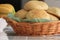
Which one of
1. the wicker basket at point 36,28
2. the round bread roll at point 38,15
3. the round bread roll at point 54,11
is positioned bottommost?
the wicker basket at point 36,28

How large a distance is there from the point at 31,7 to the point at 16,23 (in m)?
0.10

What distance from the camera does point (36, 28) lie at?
64cm

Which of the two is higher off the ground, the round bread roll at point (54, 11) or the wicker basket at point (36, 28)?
the round bread roll at point (54, 11)

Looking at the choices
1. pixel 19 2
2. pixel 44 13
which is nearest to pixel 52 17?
pixel 44 13

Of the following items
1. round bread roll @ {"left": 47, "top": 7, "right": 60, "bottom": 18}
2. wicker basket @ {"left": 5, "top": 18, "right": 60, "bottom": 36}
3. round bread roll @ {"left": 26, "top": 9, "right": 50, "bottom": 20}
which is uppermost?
round bread roll @ {"left": 47, "top": 7, "right": 60, "bottom": 18}

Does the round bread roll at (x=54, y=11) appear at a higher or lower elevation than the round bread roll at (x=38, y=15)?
higher

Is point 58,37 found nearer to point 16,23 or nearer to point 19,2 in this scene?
point 16,23

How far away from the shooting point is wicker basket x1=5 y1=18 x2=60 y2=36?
2.08ft

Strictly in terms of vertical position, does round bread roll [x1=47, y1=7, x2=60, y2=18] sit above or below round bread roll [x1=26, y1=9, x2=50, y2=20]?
above

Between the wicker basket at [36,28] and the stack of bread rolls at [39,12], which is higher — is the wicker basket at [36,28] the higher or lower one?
the lower one

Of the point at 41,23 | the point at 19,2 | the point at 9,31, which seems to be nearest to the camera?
the point at 41,23

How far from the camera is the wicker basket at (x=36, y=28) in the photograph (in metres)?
0.63

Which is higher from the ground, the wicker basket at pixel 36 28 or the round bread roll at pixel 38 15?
the round bread roll at pixel 38 15

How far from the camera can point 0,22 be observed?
0.67m
